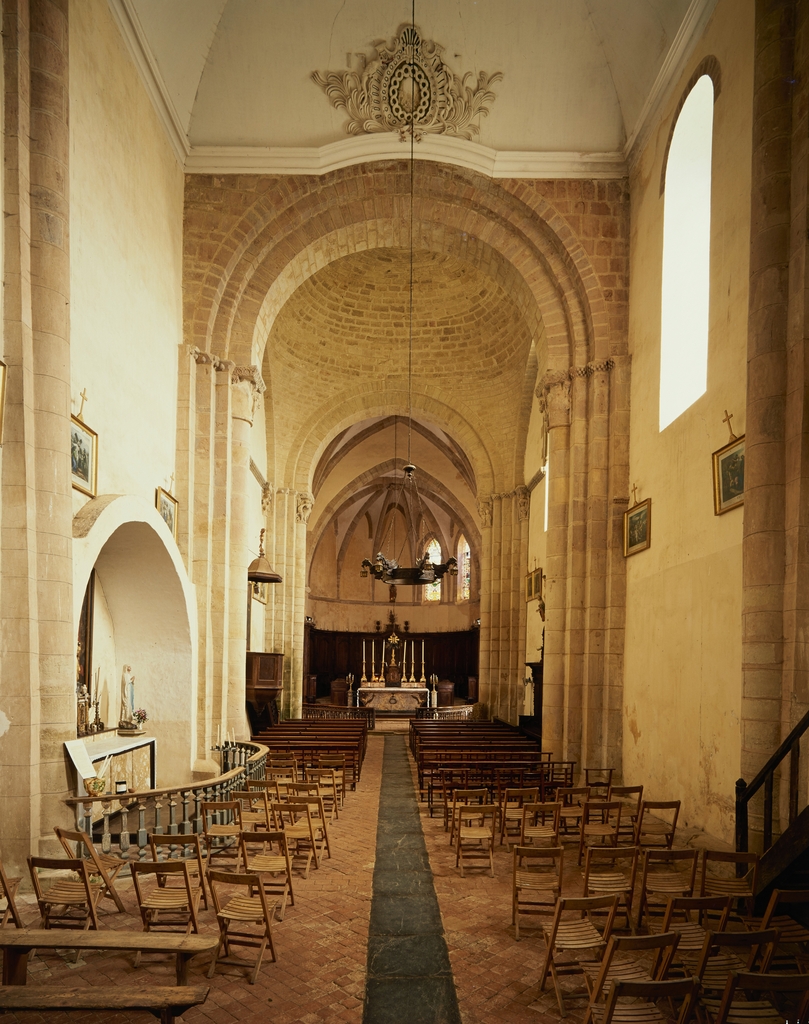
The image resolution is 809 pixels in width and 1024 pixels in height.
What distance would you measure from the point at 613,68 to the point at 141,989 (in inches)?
577

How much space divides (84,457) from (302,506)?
14519 mm

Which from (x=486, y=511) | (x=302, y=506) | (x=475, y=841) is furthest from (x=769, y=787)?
(x=302, y=506)

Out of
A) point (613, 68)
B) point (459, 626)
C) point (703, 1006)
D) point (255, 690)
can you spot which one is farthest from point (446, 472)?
point (703, 1006)

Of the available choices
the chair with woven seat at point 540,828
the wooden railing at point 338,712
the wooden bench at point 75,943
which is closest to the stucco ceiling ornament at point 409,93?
the chair with woven seat at point 540,828

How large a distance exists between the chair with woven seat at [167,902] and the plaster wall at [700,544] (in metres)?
5.74

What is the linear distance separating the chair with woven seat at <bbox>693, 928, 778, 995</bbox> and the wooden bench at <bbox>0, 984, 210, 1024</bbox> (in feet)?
8.55

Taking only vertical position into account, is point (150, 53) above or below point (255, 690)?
above

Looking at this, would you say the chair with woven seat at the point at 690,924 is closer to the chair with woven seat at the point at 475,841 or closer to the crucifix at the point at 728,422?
the chair with woven seat at the point at 475,841

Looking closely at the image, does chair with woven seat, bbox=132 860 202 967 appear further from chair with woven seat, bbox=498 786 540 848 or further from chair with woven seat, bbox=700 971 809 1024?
chair with woven seat, bbox=700 971 809 1024

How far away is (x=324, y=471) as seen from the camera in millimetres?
29312

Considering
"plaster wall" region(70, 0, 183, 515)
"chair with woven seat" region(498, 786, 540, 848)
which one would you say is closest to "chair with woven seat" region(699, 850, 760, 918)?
"chair with woven seat" region(498, 786, 540, 848)

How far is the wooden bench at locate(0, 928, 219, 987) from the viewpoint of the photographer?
4785mm

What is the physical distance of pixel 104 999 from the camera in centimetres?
414

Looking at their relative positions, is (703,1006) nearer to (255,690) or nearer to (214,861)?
(214,861)
